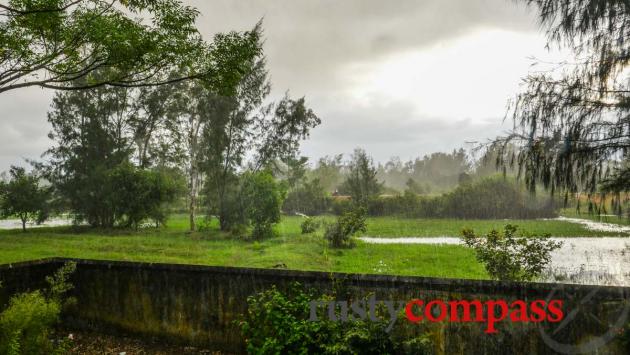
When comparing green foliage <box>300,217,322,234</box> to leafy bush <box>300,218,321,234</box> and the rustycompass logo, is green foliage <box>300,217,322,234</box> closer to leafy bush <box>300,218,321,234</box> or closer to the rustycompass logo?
leafy bush <box>300,218,321,234</box>

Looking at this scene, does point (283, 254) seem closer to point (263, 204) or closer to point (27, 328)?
point (263, 204)

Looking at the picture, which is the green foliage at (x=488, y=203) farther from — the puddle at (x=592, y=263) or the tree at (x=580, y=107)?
the tree at (x=580, y=107)

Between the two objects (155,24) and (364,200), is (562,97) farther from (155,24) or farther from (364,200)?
(364,200)

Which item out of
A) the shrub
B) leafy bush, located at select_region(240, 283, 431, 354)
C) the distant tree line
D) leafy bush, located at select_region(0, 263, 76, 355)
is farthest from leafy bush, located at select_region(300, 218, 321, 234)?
leafy bush, located at select_region(0, 263, 76, 355)

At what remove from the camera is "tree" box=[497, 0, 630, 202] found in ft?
19.8

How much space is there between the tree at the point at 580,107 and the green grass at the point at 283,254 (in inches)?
162

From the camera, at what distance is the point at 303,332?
4.93 meters

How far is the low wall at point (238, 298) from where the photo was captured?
4.27 m

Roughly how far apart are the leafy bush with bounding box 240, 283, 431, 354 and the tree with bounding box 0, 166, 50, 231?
77.4 ft

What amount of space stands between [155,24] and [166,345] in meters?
6.10

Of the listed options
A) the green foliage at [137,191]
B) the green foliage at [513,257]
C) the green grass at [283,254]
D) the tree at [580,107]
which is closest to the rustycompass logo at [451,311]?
the green foliage at [513,257]

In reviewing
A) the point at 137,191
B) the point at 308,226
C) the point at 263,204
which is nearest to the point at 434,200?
the point at 308,226

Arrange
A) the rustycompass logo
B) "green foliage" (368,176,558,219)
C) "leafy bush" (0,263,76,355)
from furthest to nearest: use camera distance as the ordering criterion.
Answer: "green foliage" (368,176,558,219) < "leafy bush" (0,263,76,355) < the rustycompass logo

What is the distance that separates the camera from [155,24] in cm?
762
